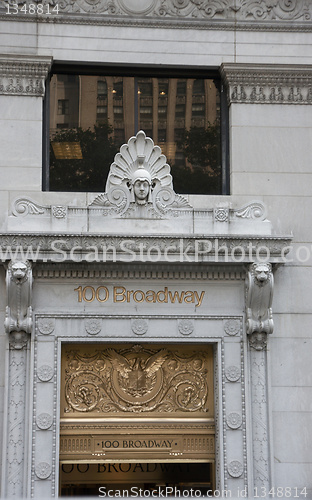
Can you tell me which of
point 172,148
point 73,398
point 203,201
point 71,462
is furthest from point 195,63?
point 71,462

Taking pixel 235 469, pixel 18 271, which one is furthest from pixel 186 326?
pixel 18 271

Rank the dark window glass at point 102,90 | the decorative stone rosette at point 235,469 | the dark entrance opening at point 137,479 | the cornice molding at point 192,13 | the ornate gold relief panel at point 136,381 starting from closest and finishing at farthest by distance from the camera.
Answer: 1. the decorative stone rosette at point 235,469
2. the dark entrance opening at point 137,479
3. the ornate gold relief panel at point 136,381
4. the cornice molding at point 192,13
5. the dark window glass at point 102,90

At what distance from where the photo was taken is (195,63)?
1593 centimetres

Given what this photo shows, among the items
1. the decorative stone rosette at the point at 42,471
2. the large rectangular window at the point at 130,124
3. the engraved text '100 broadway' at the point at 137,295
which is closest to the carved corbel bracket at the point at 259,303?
the engraved text '100 broadway' at the point at 137,295

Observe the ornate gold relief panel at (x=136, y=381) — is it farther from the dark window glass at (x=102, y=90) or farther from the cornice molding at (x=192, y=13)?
the cornice molding at (x=192, y=13)

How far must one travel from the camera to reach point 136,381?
1506 cm

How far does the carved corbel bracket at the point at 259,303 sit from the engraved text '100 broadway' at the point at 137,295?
885mm

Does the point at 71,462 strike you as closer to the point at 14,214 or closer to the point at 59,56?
the point at 14,214

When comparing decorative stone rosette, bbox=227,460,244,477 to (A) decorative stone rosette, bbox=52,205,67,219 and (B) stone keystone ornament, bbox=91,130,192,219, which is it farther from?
(A) decorative stone rosette, bbox=52,205,67,219

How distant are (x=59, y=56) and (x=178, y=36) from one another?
2.24m

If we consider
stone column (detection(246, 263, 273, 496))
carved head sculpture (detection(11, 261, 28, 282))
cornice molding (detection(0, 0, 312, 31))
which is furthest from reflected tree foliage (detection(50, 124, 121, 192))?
stone column (detection(246, 263, 273, 496))

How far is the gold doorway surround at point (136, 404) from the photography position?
48.6 ft

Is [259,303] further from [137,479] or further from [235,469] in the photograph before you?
[137,479]

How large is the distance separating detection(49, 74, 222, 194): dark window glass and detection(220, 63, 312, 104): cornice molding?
51 centimetres
